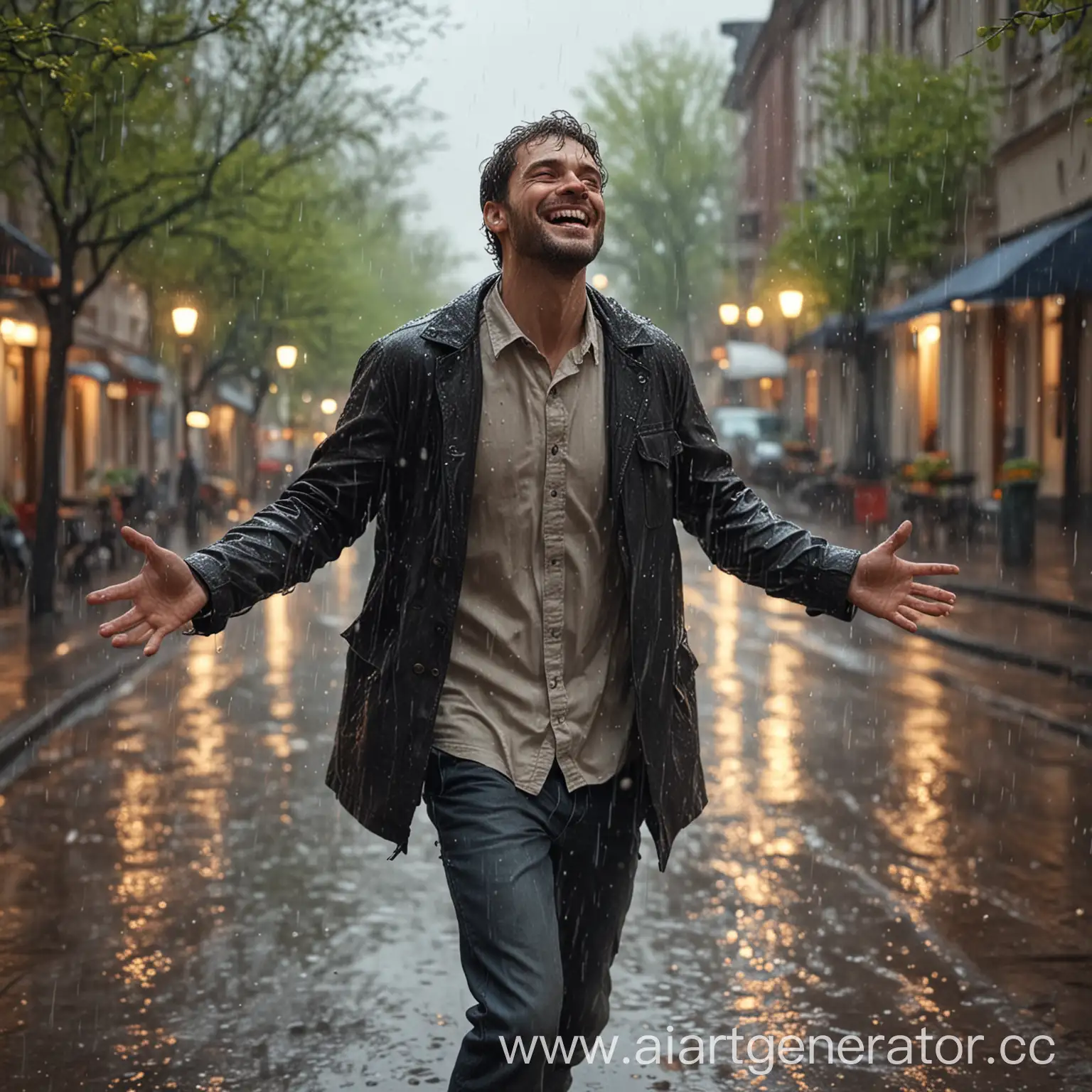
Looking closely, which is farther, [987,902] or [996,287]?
[996,287]

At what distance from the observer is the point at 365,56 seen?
1878cm

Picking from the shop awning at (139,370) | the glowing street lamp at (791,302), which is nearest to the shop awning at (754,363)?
the shop awning at (139,370)

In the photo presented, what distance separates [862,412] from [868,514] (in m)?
8.07

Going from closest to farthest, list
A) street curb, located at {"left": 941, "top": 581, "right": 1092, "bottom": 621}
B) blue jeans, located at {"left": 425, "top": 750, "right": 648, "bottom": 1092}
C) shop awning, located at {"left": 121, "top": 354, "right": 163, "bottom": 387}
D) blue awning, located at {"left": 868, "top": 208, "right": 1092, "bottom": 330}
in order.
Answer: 1. blue jeans, located at {"left": 425, "top": 750, "right": 648, "bottom": 1092}
2. street curb, located at {"left": 941, "top": 581, "right": 1092, "bottom": 621}
3. blue awning, located at {"left": 868, "top": 208, "right": 1092, "bottom": 330}
4. shop awning, located at {"left": 121, "top": 354, "right": 163, "bottom": 387}

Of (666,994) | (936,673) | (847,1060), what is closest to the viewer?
(847,1060)

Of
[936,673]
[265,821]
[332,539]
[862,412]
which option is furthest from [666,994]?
[862,412]

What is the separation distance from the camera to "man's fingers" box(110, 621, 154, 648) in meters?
3.31

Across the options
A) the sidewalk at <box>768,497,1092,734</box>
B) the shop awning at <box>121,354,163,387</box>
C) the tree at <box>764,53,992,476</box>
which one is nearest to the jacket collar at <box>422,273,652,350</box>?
the sidewalk at <box>768,497,1092,734</box>

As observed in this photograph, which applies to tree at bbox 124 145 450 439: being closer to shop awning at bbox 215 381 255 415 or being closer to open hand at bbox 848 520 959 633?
shop awning at bbox 215 381 255 415

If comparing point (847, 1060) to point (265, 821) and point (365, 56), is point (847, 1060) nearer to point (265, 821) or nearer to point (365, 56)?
point (265, 821)

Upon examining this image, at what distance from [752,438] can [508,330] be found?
4468 centimetres

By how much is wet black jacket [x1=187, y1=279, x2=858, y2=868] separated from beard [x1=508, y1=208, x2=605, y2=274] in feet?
0.67

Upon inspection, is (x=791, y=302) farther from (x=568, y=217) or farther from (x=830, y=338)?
(x=568, y=217)

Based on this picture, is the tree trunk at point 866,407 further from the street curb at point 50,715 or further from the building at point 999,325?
the street curb at point 50,715
